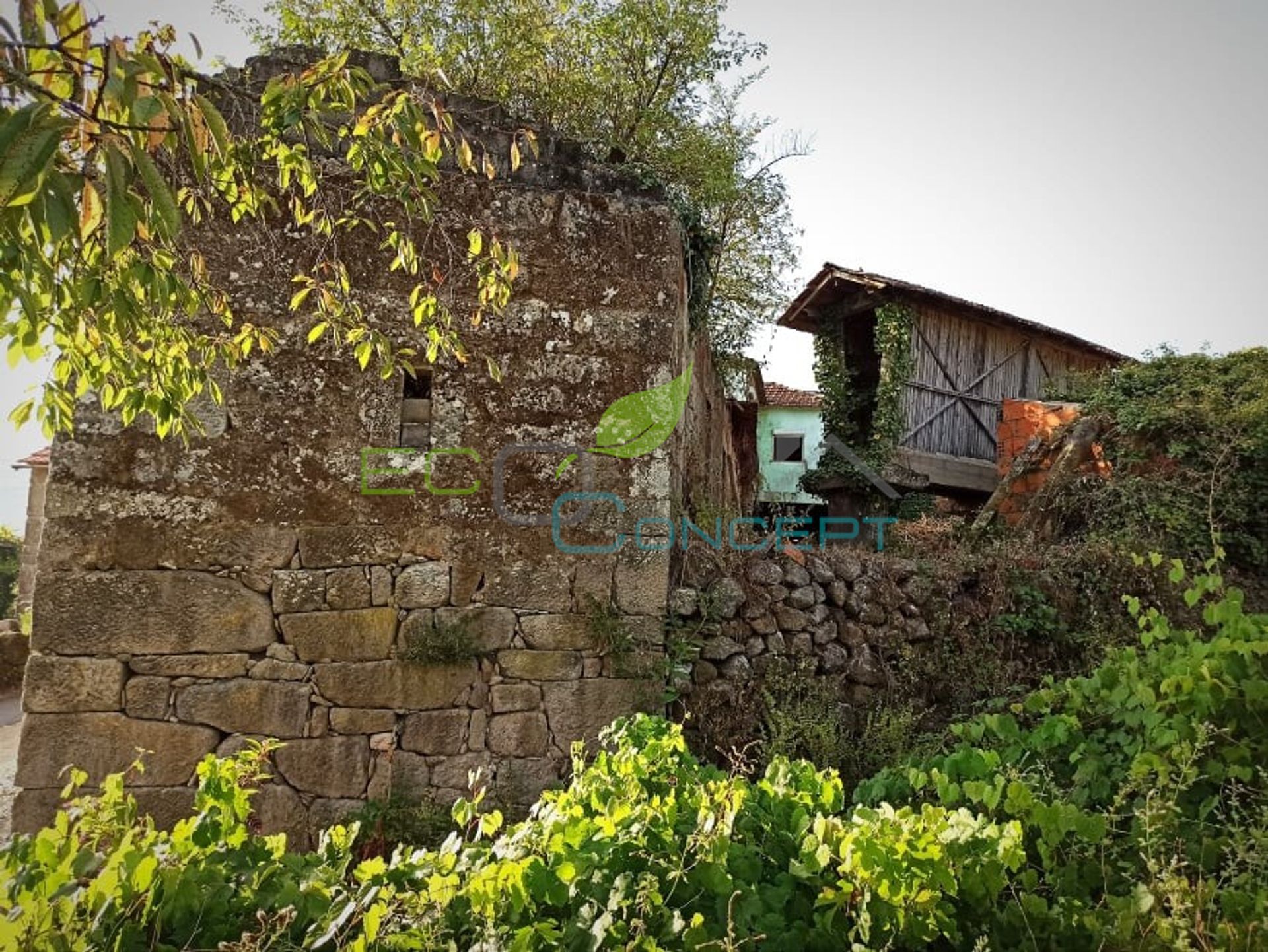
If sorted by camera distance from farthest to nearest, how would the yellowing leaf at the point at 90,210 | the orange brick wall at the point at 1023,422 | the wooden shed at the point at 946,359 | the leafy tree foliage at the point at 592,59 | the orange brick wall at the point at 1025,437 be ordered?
the wooden shed at the point at 946,359 < the orange brick wall at the point at 1023,422 < the orange brick wall at the point at 1025,437 < the leafy tree foliage at the point at 592,59 < the yellowing leaf at the point at 90,210

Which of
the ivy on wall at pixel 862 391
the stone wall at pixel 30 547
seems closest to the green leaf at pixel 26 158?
the ivy on wall at pixel 862 391

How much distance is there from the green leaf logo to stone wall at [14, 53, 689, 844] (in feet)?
0.19

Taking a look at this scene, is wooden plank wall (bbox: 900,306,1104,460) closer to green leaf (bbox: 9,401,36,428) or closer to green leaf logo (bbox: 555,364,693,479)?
green leaf logo (bbox: 555,364,693,479)

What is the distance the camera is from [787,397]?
23375 mm

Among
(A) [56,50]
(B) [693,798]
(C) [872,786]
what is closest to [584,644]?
(C) [872,786]

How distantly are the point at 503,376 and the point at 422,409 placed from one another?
0.48 m

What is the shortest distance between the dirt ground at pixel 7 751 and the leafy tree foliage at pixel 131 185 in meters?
2.72

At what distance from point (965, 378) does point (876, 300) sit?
77.6 inches

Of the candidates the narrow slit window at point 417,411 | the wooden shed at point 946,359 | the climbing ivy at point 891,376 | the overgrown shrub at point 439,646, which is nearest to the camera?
the overgrown shrub at point 439,646

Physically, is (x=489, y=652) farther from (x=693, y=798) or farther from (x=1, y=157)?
(x=1, y=157)

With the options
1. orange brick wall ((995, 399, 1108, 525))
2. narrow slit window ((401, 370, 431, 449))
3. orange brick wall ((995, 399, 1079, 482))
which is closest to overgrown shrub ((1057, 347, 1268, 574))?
orange brick wall ((995, 399, 1108, 525))

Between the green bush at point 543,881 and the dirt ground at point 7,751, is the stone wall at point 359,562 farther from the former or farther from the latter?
the green bush at point 543,881

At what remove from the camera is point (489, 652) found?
4.04 metres

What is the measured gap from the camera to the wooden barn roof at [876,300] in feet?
38.5
